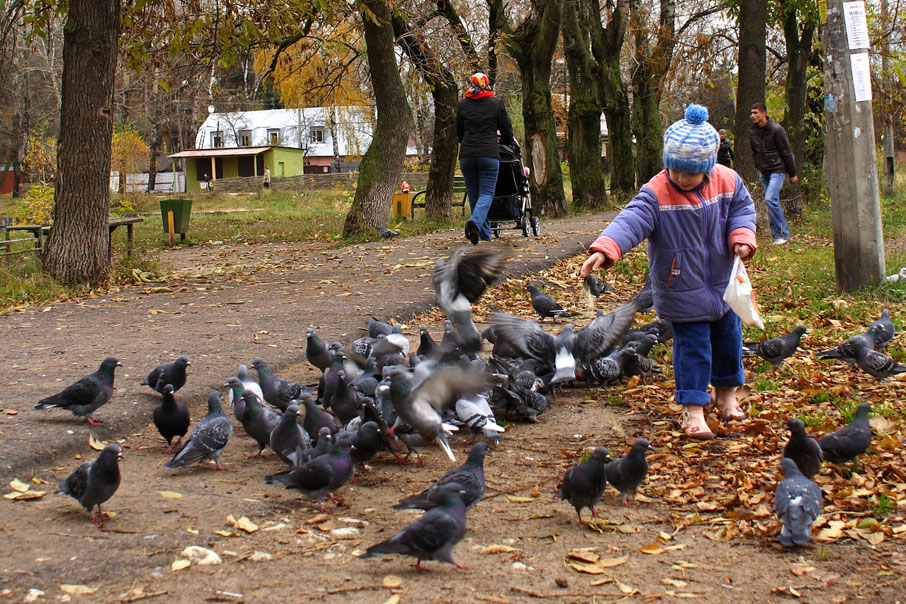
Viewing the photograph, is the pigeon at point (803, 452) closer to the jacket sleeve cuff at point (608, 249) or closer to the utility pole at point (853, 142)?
the jacket sleeve cuff at point (608, 249)

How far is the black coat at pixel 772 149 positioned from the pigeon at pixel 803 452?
10.5m

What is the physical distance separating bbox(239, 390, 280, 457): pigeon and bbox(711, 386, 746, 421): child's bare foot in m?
2.94

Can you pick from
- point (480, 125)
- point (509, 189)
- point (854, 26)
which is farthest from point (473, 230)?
point (854, 26)

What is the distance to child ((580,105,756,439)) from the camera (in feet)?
17.3

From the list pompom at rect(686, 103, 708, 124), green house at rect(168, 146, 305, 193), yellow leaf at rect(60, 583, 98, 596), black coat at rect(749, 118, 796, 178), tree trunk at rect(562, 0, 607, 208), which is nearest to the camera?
yellow leaf at rect(60, 583, 98, 596)

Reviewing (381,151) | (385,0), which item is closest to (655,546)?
(385,0)

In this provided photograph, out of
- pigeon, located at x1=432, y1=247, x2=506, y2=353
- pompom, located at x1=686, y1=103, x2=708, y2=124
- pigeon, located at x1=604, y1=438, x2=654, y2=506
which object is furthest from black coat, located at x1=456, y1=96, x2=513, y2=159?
pigeon, located at x1=604, y1=438, x2=654, y2=506

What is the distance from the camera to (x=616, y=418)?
6324mm

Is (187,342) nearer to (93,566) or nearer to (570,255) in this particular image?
(93,566)

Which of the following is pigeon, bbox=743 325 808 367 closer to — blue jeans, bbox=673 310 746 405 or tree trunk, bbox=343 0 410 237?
blue jeans, bbox=673 310 746 405

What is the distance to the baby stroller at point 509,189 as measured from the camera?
46.5 ft

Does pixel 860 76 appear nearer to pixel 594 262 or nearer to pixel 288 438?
pixel 594 262

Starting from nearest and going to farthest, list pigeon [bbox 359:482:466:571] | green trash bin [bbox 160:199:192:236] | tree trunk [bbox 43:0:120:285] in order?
pigeon [bbox 359:482:466:571] < tree trunk [bbox 43:0:120:285] < green trash bin [bbox 160:199:192:236]

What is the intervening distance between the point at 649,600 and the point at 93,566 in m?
2.38
